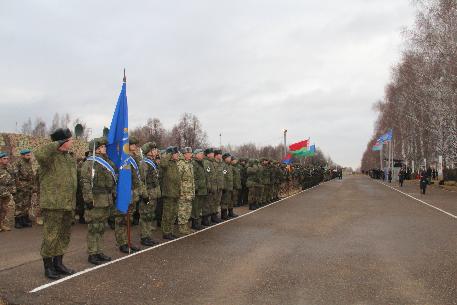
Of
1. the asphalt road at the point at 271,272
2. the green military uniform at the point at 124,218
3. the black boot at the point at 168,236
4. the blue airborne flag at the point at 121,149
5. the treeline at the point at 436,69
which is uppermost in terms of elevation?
the treeline at the point at 436,69

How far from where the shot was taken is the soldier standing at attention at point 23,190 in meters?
11.6

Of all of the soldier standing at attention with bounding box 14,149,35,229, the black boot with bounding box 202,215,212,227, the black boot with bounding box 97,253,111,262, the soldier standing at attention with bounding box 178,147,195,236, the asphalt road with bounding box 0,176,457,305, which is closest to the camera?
the asphalt road with bounding box 0,176,457,305

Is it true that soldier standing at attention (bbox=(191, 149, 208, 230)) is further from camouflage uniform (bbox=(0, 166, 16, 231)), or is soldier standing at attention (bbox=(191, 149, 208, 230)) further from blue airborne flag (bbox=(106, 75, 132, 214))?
camouflage uniform (bbox=(0, 166, 16, 231))

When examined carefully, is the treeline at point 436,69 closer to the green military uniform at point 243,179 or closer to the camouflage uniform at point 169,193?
the green military uniform at point 243,179

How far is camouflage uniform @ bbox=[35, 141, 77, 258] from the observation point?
6.18m

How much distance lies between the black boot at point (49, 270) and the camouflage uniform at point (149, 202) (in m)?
2.68

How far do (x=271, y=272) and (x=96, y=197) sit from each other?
297 centimetres

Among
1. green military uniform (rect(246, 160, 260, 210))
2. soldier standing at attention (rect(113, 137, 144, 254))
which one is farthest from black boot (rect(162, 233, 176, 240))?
green military uniform (rect(246, 160, 260, 210))

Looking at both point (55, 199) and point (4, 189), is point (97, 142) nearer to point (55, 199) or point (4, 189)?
point (55, 199)

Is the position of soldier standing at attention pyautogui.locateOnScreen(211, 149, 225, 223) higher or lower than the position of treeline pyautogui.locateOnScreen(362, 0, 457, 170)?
lower

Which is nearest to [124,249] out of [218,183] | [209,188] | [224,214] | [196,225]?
[196,225]

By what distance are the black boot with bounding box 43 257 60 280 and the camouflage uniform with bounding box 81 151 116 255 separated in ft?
3.01

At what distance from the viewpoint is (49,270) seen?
242 inches

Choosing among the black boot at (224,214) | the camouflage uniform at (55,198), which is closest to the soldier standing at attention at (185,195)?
the black boot at (224,214)
